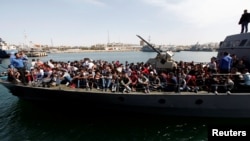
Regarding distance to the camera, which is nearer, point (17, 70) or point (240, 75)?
point (240, 75)

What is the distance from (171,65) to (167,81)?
1.69 metres

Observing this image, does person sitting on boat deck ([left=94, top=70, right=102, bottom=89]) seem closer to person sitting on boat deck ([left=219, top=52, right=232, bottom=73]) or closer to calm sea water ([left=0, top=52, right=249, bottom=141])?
calm sea water ([left=0, top=52, right=249, bottom=141])

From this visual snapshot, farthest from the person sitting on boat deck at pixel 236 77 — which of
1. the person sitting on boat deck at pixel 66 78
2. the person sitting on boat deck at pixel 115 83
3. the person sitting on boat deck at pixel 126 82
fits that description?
the person sitting on boat deck at pixel 66 78

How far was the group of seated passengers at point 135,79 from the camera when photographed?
10703 millimetres

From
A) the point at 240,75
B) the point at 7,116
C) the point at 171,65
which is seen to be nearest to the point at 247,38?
the point at 240,75

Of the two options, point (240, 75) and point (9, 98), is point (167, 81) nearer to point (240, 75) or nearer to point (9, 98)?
point (240, 75)

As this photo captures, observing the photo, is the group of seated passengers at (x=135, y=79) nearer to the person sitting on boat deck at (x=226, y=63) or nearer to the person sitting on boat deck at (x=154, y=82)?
the person sitting on boat deck at (x=154, y=82)

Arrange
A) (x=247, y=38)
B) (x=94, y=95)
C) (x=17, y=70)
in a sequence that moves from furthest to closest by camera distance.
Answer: (x=17, y=70), (x=247, y=38), (x=94, y=95)

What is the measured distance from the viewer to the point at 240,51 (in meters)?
12.5

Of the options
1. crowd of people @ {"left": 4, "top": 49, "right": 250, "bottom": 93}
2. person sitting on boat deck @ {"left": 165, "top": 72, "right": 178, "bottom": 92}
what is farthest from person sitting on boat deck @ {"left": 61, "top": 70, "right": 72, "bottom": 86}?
person sitting on boat deck @ {"left": 165, "top": 72, "right": 178, "bottom": 92}

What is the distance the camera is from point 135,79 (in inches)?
444

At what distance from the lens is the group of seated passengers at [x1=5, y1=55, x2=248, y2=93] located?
35.1ft

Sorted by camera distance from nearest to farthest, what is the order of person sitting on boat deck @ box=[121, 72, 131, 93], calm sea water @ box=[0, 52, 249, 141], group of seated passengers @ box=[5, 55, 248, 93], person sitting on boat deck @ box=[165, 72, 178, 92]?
1. calm sea water @ box=[0, 52, 249, 141]
2. group of seated passengers @ box=[5, 55, 248, 93]
3. person sitting on boat deck @ box=[165, 72, 178, 92]
4. person sitting on boat deck @ box=[121, 72, 131, 93]

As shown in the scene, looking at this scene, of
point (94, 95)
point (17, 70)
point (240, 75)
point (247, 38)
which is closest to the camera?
point (240, 75)
